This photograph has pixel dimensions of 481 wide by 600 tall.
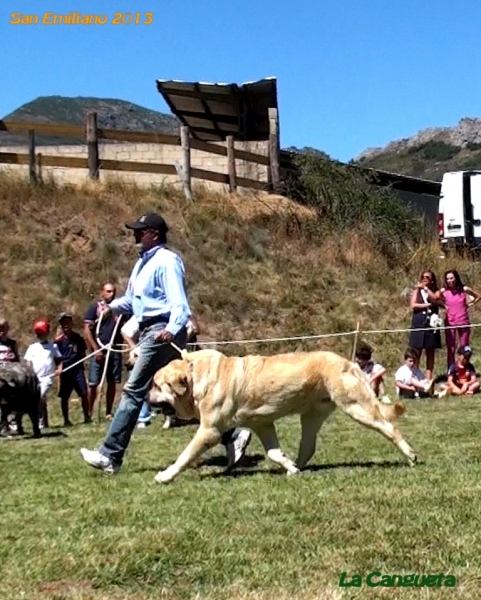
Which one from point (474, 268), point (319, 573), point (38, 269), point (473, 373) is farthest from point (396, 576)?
point (474, 268)

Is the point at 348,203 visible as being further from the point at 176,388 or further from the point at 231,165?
the point at 176,388

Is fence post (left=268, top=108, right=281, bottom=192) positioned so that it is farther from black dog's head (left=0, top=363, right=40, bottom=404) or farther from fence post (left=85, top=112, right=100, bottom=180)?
black dog's head (left=0, top=363, right=40, bottom=404)

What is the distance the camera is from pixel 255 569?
4.26m

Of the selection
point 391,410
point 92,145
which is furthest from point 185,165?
point 391,410

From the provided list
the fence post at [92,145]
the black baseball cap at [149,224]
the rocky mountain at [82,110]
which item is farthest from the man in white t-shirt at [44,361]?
the rocky mountain at [82,110]

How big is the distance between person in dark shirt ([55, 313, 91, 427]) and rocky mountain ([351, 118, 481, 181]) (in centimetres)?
7556

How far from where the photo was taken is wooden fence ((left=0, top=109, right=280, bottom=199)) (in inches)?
734

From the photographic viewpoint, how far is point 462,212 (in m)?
22.1

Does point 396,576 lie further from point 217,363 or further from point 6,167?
point 6,167

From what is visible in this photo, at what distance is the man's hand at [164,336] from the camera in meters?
6.87

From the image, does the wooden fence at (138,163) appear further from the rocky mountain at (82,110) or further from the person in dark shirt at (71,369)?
the rocky mountain at (82,110)

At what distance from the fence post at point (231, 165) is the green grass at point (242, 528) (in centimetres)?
1267

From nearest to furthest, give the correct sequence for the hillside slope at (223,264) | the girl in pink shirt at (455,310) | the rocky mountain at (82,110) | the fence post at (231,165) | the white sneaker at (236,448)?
the white sneaker at (236,448) → the girl in pink shirt at (455,310) → the hillside slope at (223,264) → the fence post at (231,165) → the rocky mountain at (82,110)

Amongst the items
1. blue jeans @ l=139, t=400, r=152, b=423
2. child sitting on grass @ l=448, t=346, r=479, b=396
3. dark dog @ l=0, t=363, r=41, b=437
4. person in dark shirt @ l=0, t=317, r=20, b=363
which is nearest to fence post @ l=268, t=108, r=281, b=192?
child sitting on grass @ l=448, t=346, r=479, b=396
